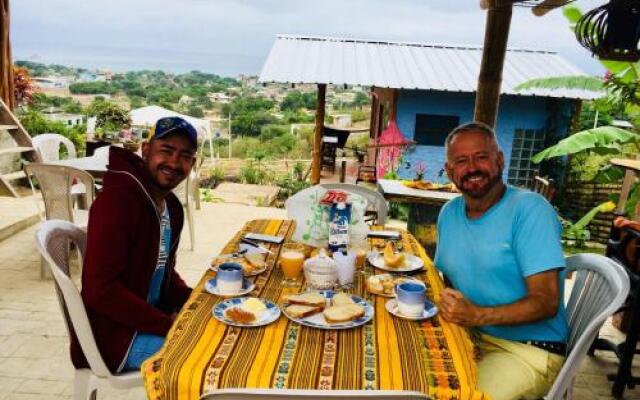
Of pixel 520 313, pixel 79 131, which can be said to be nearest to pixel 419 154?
pixel 79 131

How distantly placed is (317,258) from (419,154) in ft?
27.9

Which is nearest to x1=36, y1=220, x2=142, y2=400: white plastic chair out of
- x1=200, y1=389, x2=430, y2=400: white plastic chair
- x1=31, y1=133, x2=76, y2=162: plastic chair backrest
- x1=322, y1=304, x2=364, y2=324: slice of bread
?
x1=322, y1=304, x2=364, y2=324: slice of bread

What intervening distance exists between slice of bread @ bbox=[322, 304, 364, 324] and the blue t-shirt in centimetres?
59

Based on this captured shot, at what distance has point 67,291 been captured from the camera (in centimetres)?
172

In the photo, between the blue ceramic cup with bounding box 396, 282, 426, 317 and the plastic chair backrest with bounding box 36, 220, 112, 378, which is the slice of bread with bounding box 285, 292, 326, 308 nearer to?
the blue ceramic cup with bounding box 396, 282, 426, 317

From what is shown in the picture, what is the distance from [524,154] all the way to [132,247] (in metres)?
10.2

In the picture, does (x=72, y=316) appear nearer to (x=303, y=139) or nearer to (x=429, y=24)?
(x=303, y=139)

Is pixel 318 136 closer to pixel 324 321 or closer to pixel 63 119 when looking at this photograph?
pixel 63 119

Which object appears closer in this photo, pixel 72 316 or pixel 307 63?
pixel 72 316

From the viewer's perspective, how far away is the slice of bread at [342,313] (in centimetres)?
161

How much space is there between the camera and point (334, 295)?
1.83 m

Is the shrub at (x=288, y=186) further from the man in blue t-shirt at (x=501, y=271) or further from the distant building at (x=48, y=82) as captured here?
the man in blue t-shirt at (x=501, y=271)

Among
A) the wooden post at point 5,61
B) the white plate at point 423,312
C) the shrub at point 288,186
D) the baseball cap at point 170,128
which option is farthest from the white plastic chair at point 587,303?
the shrub at point 288,186

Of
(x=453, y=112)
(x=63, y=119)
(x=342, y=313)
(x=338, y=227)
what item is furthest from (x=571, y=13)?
(x=63, y=119)
